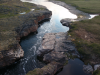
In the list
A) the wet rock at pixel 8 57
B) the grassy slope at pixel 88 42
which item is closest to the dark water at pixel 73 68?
the grassy slope at pixel 88 42

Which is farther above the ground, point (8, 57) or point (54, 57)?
point (8, 57)

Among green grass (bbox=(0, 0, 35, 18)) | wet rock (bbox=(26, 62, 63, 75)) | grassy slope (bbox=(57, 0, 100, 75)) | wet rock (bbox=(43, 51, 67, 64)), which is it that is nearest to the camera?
wet rock (bbox=(26, 62, 63, 75))

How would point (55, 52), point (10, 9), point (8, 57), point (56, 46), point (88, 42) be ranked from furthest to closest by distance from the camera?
point (10, 9) → point (88, 42) → point (56, 46) → point (55, 52) → point (8, 57)

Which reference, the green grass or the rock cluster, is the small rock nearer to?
the rock cluster

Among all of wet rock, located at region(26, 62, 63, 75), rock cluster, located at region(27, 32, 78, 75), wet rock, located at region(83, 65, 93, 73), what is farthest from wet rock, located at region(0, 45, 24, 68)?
Answer: wet rock, located at region(83, 65, 93, 73)

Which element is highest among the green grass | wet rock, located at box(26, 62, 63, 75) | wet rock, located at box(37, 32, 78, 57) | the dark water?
the green grass

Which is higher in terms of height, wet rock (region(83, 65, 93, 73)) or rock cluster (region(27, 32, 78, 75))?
rock cluster (region(27, 32, 78, 75))

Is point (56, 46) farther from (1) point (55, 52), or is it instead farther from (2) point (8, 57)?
(2) point (8, 57)

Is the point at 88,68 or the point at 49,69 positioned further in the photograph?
the point at 88,68

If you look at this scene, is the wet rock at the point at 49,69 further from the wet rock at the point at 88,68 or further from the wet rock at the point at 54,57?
the wet rock at the point at 88,68

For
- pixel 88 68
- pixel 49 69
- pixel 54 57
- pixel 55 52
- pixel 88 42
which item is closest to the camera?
pixel 49 69

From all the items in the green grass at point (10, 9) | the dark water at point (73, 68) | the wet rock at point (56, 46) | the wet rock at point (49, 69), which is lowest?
the dark water at point (73, 68)

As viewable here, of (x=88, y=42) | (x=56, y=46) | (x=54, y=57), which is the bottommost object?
(x=54, y=57)

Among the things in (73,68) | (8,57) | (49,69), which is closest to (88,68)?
(73,68)
